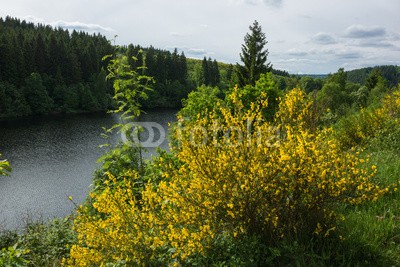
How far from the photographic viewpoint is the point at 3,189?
77.9ft

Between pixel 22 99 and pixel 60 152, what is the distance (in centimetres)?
2706

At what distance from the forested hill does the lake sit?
18.6 ft

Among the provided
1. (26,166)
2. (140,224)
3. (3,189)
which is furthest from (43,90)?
(140,224)

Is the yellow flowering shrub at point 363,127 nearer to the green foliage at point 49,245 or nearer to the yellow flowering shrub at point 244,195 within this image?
the yellow flowering shrub at point 244,195

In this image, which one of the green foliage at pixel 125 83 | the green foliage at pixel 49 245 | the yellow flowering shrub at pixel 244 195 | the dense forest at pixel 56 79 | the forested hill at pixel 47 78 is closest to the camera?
the yellow flowering shrub at pixel 244 195

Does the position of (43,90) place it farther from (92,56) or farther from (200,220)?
(200,220)

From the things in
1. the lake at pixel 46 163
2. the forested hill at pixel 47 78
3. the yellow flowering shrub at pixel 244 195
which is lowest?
the lake at pixel 46 163

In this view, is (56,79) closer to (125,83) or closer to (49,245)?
(125,83)

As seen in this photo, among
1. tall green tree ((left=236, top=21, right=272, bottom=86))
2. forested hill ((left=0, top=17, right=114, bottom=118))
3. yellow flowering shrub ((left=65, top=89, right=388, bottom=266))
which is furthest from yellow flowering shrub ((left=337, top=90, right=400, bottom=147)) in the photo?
forested hill ((left=0, top=17, right=114, bottom=118))

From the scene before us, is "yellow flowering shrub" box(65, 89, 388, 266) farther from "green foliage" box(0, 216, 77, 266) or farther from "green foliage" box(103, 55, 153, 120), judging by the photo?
"green foliage" box(103, 55, 153, 120)

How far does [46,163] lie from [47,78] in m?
39.9

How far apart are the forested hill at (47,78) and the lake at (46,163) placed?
5.68m

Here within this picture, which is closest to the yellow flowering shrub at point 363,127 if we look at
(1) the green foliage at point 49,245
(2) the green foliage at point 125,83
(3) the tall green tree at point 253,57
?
(2) the green foliage at point 125,83

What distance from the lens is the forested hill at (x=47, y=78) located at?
55.8m
